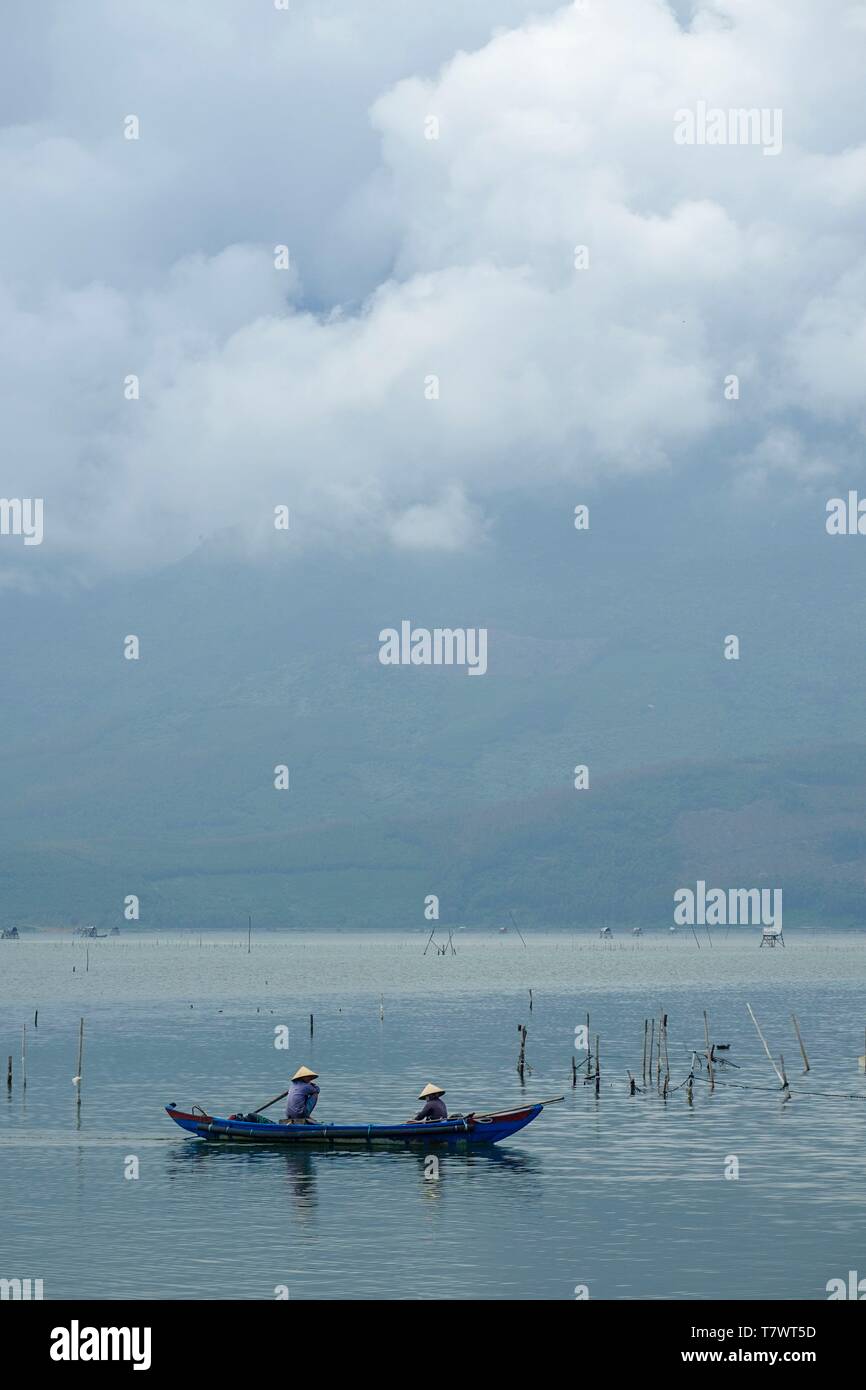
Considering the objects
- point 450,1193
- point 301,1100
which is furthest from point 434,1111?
point 450,1193

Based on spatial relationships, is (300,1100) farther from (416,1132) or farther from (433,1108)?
(433,1108)

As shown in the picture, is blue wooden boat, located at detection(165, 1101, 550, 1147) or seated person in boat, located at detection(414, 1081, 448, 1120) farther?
seated person in boat, located at detection(414, 1081, 448, 1120)

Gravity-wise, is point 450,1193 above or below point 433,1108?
below

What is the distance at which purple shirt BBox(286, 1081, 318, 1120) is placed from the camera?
76875 mm

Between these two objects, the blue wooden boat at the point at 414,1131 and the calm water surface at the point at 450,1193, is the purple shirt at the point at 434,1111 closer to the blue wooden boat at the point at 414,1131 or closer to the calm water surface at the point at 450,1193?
the blue wooden boat at the point at 414,1131

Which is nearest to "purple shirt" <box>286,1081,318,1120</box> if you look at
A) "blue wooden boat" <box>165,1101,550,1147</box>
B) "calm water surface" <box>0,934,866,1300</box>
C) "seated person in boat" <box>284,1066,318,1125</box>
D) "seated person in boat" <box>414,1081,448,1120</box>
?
"seated person in boat" <box>284,1066,318,1125</box>

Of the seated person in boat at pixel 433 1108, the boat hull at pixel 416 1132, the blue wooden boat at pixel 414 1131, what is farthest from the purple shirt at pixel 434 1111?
the boat hull at pixel 416 1132

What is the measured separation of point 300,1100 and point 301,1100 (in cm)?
4

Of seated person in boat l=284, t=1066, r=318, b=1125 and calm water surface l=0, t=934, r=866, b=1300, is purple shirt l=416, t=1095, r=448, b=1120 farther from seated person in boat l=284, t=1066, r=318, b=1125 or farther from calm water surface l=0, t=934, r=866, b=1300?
seated person in boat l=284, t=1066, r=318, b=1125

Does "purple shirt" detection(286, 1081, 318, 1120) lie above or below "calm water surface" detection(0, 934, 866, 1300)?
above

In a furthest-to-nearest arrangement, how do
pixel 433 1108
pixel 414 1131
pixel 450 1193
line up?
pixel 433 1108 < pixel 414 1131 < pixel 450 1193

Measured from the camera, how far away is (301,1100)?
76938 millimetres
